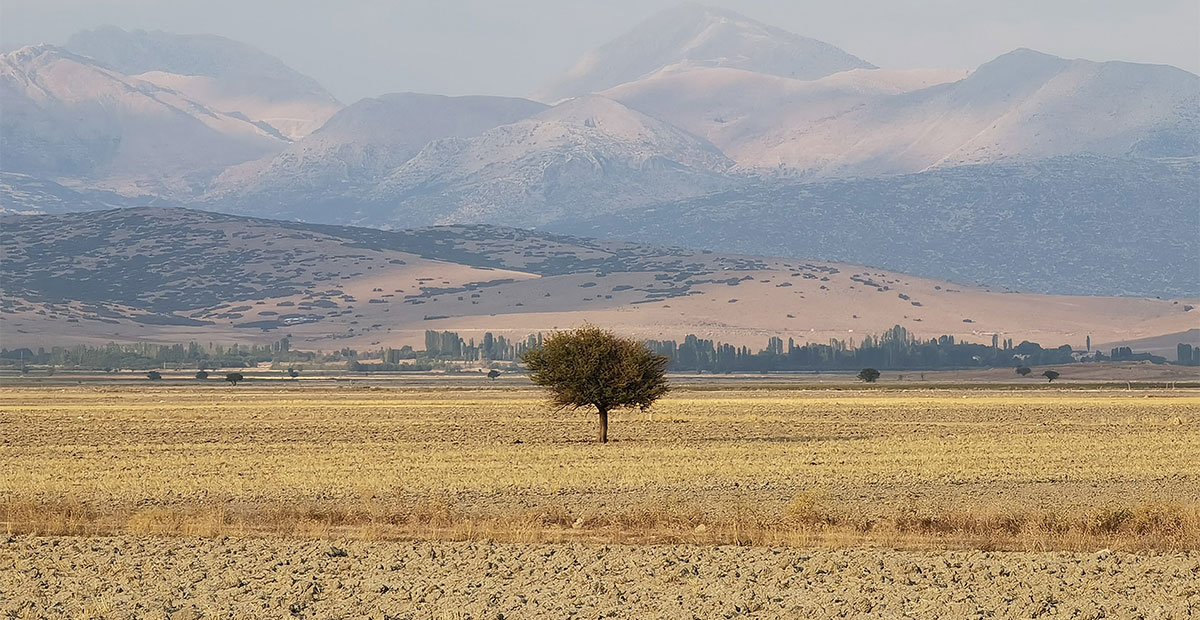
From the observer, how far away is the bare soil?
19812mm

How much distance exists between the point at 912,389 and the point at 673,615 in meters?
98.0

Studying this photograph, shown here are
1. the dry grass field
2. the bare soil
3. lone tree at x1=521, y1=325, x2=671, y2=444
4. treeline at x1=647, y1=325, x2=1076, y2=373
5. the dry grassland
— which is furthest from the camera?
treeline at x1=647, y1=325, x2=1076, y2=373

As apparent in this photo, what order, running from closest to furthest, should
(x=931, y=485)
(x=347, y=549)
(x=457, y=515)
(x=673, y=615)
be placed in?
(x=673, y=615), (x=347, y=549), (x=457, y=515), (x=931, y=485)

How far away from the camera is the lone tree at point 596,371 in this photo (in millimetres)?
56000

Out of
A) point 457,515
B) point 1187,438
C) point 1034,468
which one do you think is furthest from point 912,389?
point 457,515

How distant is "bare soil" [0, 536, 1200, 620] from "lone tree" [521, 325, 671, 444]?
1206 inches

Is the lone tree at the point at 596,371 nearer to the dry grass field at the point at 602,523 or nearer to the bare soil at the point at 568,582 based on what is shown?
the dry grass field at the point at 602,523

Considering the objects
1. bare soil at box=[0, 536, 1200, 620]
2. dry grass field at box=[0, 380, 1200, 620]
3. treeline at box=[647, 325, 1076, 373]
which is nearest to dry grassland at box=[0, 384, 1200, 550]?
dry grass field at box=[0, 380, 1200, 620]

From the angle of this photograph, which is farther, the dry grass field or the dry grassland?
the dry grassland

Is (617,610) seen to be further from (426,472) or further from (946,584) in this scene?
(426,472)

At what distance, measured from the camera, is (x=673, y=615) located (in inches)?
771

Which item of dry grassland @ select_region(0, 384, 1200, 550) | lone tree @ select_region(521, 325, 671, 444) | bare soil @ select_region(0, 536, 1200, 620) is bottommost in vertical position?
bare soil @ select_region(0, 536, 1200, 620)

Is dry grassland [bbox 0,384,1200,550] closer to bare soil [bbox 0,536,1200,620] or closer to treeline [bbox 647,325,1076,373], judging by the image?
bare soil [bbox 0,536,1200,620]

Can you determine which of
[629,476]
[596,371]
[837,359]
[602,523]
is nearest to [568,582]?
[602,523]
